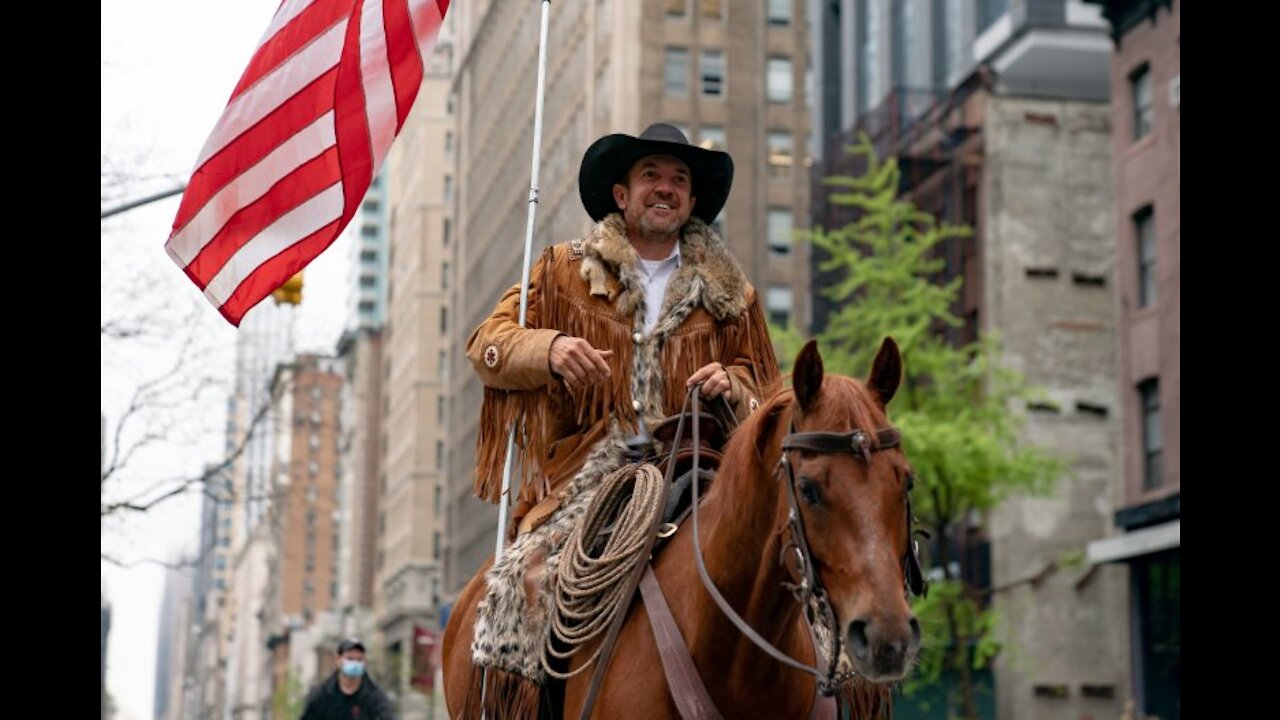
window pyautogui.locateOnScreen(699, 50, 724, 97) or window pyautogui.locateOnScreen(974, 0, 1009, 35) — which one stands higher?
window pyautogui.locateOnScreen(699, 50, 724, 97)

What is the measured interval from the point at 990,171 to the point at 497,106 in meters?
53.7

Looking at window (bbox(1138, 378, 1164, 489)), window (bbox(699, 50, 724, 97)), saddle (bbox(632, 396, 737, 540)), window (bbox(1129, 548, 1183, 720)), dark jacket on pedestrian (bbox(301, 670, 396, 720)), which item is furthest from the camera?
window (bbox(699, 50, 724, 97))

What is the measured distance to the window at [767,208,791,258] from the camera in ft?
248

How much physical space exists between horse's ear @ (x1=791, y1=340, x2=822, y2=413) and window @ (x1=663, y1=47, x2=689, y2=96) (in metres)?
71.1

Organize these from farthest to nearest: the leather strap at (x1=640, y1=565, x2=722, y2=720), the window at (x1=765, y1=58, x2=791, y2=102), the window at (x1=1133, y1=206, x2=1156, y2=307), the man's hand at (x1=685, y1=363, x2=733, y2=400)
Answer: the window at (x1=765, y1=58, x2=791, y2=102)
the window at (x1=1133, y1=206, x2=1156, y2=307)
the man's hand at (x1=685, y1=363, x2=733, y2=400)
the leather strap at (x1=640, y1=565, x2=722, y2=720)

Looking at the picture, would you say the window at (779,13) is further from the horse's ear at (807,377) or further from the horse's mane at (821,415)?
the horse's ear at (807,377)

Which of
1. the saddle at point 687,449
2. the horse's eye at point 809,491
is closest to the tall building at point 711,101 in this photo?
the saddle at point 687,449

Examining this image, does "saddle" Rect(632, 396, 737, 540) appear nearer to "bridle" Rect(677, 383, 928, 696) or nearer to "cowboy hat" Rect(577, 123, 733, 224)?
"bridle" Rect(677, 383, 928, 696)

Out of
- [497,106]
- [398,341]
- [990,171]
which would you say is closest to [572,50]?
[497,106]

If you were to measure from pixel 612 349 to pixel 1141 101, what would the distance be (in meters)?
37.2

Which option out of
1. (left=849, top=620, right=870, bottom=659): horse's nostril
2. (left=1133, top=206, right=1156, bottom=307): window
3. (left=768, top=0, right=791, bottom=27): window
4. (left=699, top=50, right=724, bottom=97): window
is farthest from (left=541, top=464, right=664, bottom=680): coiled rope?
(left=768, top=0, right=791, bottom=27): window

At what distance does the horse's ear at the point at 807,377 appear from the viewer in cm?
623

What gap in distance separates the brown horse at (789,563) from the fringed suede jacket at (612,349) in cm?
99
